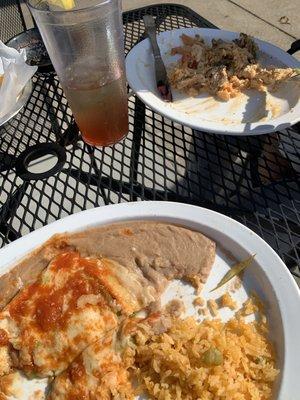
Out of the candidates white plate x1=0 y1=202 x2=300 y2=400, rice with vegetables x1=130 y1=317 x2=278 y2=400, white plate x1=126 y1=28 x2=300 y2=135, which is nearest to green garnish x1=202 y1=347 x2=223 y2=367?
rice with vegetables x1=130 y1=317 x2=278 y2=400

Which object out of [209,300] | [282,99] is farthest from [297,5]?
[209,300]

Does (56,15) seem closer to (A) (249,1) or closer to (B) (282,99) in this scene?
(B) (282,99)

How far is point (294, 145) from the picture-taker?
1.64 metres

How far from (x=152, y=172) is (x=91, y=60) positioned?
53cm

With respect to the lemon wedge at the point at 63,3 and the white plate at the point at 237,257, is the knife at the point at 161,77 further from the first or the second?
the white plate at the point at 237,257

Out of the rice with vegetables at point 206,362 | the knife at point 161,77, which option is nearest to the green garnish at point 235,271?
the rice with vegetables at point 206,362

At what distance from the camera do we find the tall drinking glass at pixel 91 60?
4.32 ft

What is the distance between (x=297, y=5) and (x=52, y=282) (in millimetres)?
4822

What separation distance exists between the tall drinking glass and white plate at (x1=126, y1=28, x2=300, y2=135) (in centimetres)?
21

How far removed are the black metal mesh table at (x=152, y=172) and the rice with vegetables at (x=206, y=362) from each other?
35cm

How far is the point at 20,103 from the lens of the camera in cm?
176

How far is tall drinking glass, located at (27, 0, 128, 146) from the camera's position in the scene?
4.32ft

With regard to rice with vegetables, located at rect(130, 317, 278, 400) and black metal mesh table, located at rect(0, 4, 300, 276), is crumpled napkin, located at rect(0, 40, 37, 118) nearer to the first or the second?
black metal mesh table, located at rect(0, 4, 300, 276)

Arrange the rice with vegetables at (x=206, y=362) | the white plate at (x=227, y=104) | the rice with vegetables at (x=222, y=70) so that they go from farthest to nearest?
the rice with vegetables at (x=222, y=70)
the white plate at (x=227, y=104)
the rice with vegetables at (x=206, y=362)
